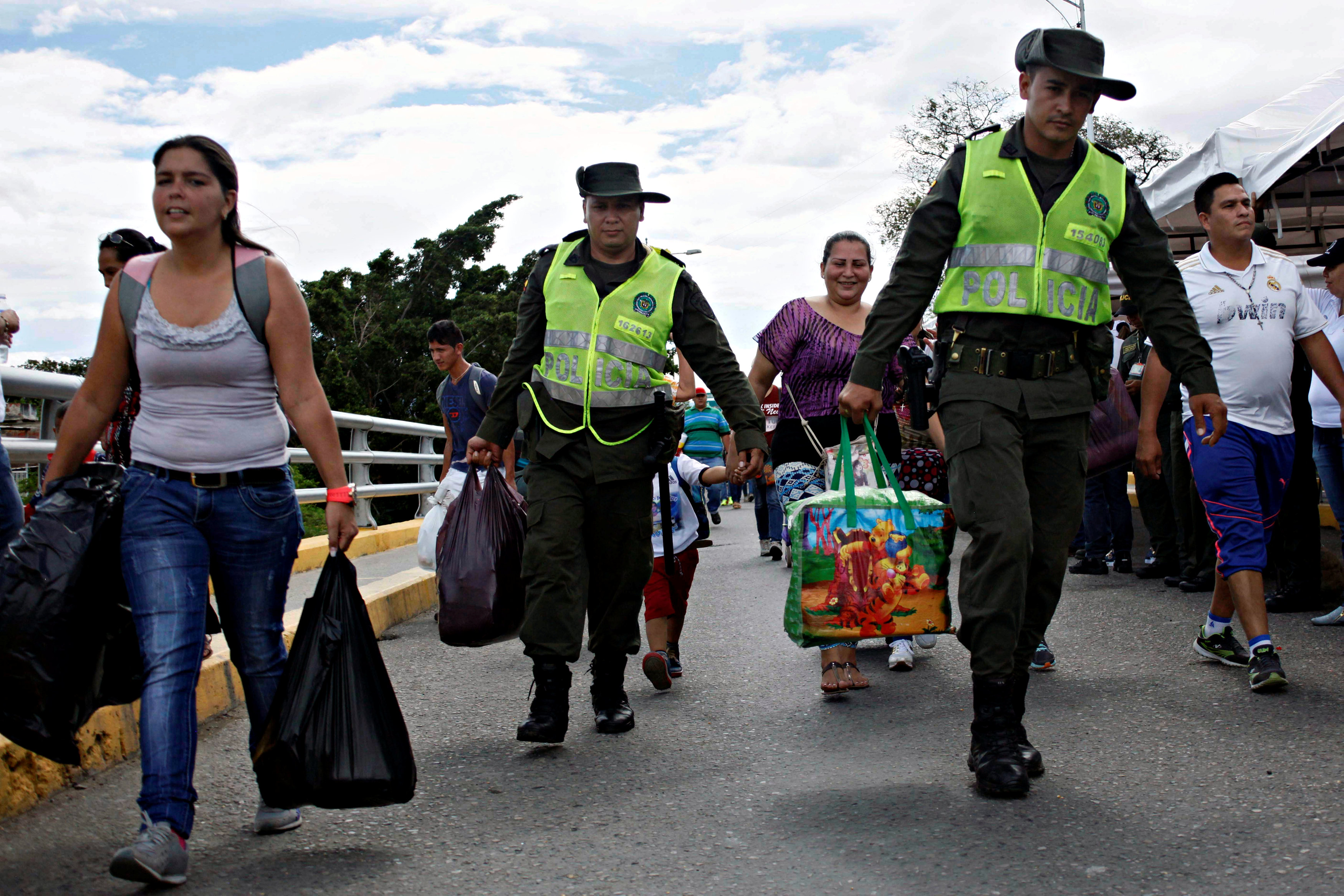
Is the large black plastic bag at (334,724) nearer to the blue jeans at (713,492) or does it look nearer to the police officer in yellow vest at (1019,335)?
the police officer in yellow vest at (1019,335)

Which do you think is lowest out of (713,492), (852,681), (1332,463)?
(713,492)

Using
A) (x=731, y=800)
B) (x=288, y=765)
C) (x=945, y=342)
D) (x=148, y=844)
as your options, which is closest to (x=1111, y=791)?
(x=731, y=800)

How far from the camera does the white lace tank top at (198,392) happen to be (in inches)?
137

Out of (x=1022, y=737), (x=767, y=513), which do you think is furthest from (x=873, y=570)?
(x=767, y=513)

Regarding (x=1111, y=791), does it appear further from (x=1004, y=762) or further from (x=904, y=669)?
(x=904, y=669)

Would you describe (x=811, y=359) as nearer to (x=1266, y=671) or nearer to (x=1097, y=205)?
(x=1097, y=205)

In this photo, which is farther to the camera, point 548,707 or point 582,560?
point 582,560

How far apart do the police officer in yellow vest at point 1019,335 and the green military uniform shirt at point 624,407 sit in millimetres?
1045

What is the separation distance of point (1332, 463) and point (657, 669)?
3.69 m

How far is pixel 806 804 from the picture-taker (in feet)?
12.9

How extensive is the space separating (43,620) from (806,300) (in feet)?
12.4

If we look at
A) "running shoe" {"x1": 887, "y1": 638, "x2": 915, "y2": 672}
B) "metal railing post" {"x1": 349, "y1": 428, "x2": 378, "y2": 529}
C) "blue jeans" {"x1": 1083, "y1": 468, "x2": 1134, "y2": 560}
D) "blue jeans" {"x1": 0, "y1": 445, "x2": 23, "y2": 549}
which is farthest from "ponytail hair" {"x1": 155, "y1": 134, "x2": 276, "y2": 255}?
"metal railing post" {"x1": 349, "y1": 428, "x2": 378, "y2": 529}

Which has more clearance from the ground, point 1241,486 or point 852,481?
point 852,481

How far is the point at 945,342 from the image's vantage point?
4.19 metres
